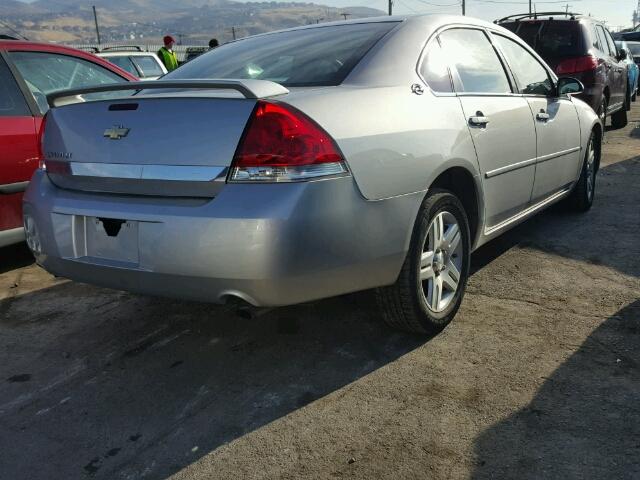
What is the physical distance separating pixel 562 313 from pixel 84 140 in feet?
8.19

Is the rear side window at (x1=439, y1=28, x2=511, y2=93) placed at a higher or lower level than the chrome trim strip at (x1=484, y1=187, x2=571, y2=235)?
higher

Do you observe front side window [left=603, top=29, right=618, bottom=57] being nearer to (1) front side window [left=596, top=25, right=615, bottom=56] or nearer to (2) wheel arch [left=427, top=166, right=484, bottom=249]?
(1) front side window [left=596, top=25, right=615, bottom=56]

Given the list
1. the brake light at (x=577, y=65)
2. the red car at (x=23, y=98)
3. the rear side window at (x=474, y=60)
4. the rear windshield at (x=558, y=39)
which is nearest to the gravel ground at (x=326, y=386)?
the red car at (x=23, y=98)

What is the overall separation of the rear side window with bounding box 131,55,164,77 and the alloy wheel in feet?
28.7

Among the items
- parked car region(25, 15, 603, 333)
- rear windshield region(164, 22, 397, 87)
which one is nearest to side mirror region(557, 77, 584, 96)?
parked car region(25, 15, 603, 333)

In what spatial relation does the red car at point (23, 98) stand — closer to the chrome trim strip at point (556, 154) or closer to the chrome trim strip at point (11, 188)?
Answer: the chrome trim strip at point (11, 188)

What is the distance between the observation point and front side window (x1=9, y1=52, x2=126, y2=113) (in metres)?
4.48

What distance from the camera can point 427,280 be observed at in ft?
10.1

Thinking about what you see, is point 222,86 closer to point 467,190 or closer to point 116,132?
point 116,132

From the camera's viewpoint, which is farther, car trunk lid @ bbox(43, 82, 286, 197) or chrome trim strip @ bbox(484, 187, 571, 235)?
chrome trim strip @ bbox(484, 187, 571, 235)

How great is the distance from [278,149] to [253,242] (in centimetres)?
35

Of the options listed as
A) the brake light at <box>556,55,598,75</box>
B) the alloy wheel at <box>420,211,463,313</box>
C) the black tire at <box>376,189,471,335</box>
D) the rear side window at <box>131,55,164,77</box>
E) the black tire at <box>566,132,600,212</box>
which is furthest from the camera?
the rear side window at <box>131,55,164,77</box>

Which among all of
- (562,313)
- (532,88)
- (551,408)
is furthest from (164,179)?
(532,88)

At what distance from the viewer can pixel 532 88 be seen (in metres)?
4.22
